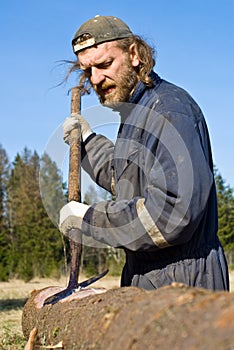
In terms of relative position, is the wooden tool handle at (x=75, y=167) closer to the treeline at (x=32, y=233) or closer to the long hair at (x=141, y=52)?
the long hair at (x=141, y=52)

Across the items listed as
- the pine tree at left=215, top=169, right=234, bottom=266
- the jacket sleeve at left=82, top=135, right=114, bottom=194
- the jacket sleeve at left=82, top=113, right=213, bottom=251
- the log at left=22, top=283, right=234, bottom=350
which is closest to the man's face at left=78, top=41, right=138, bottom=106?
the jacket sleeve at left=82, top=113, right=213, bottom=251

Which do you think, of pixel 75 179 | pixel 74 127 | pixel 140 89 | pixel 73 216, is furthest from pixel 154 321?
pixel 74 127

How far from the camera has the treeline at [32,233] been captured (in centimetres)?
3244

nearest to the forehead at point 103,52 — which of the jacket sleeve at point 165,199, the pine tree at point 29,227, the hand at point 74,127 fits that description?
the jacket sleeve at point 165,199

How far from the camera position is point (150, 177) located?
9.91ft

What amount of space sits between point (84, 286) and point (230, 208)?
144 feet

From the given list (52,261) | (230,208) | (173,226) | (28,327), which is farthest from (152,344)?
(230,208)

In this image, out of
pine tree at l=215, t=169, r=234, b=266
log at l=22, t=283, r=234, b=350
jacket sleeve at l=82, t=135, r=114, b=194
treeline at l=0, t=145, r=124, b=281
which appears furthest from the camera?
pine tree at l=215, t=169, r=234, b=266

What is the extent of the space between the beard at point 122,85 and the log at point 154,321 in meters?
1.23

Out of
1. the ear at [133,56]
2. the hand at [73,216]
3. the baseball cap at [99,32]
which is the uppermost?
the baseball cap at [99,32]

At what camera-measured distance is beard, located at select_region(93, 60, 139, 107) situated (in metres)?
3.61

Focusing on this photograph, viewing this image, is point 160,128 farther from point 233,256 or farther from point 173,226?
point 233,256

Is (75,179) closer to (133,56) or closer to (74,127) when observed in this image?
(74,127)

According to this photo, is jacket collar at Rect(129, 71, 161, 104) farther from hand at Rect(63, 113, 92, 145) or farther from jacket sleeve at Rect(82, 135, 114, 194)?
hand at Rect(63, 113, 92, 145)
